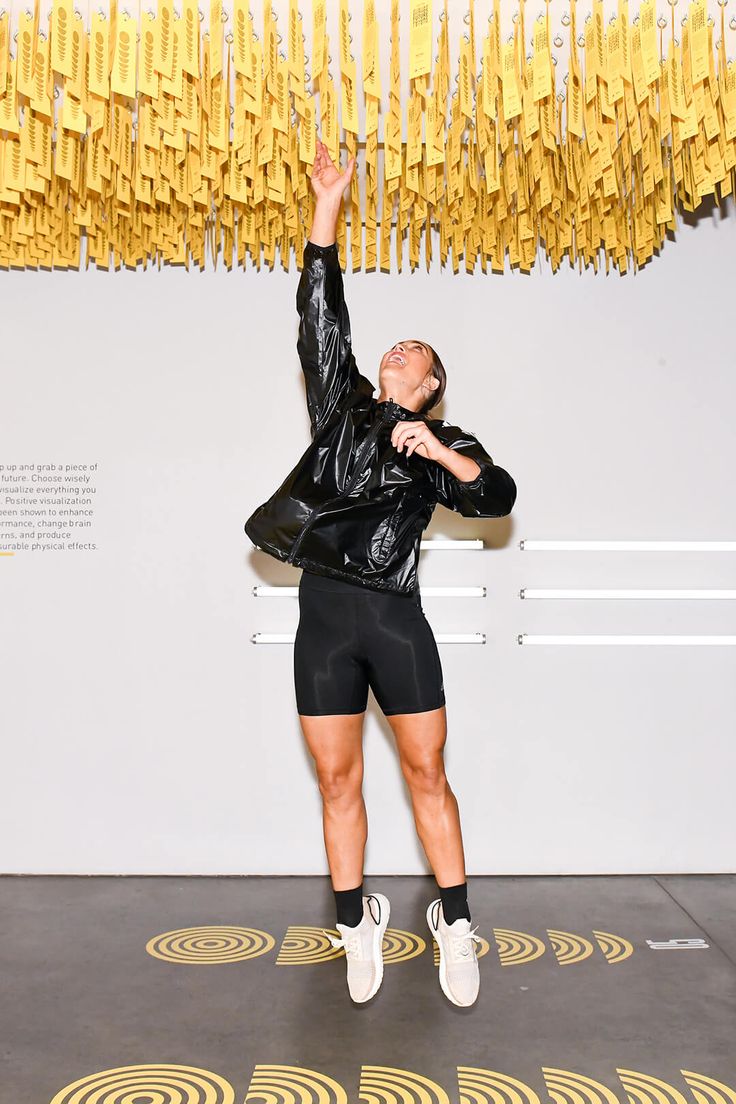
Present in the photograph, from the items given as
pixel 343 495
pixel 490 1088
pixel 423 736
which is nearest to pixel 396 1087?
pixel 490 1088

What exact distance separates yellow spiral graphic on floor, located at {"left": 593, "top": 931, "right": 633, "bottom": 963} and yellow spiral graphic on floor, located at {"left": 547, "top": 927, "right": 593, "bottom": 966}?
42 millimetres

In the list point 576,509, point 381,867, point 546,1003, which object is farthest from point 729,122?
point 381,867

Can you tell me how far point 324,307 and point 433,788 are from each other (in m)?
1.22

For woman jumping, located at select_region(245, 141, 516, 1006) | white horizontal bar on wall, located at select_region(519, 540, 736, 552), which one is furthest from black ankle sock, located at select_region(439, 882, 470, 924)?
white horizontal bar on wall, located at select_region(519, 540, 736, 552)

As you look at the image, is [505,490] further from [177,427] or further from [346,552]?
[177,427]

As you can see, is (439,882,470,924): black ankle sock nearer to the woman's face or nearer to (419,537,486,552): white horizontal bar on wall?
the woman's face

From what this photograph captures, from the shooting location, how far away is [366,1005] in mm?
2312

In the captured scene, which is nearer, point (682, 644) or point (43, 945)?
point (43, 945)

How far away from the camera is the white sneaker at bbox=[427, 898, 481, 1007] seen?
2223mm

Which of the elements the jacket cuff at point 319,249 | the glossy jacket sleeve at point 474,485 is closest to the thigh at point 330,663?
the glossy jacket sleeve at point 474,485

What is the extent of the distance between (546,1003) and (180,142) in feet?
7.81

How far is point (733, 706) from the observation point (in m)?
3.58

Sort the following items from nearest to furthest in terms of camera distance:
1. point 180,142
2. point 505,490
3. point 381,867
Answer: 1. point 505,490
2. point 180,142
3. point 381,867

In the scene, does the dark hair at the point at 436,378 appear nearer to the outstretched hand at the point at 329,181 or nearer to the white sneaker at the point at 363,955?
the outstretched hand at the point at 329,181
